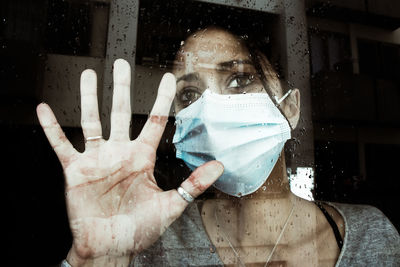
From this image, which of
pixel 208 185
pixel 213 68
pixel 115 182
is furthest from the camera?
pixel 213 68

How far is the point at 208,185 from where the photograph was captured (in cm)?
103

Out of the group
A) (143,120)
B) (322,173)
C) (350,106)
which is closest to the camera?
(143,120)

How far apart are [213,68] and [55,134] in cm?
58

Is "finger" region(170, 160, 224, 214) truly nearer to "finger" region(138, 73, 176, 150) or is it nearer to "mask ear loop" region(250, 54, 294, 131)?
"finger" region(138, 73, 176, 150)

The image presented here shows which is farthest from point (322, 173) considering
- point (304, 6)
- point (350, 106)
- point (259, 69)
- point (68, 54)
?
point (68, 54)

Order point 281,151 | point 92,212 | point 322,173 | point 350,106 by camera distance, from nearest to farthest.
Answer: point 92,212, point 281,151, point 322,173, point 350,106

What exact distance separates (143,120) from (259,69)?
20.2 inches

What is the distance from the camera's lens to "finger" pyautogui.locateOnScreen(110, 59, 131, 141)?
963 millimetres

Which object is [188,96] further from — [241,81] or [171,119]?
[241,81]

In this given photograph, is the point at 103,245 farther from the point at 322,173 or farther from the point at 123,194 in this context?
the point at 322,173

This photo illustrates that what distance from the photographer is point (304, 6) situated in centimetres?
136

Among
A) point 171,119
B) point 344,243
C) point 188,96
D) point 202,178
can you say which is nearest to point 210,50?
point 188,96

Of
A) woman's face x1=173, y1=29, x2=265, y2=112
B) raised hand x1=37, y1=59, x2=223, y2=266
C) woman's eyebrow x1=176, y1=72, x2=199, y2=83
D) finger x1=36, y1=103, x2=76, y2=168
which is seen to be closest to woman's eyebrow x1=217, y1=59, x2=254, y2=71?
woman's face x1=173, y1=29, x2=265, y2=112

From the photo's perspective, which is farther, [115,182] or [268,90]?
[268,90]
